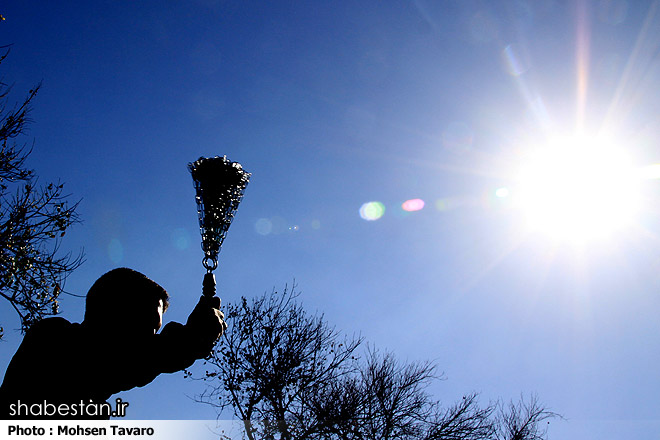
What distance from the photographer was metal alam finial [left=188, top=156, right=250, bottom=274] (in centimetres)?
338

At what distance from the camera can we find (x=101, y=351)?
2168 mm

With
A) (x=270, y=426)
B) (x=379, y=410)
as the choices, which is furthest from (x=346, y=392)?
(x=270, y=426)

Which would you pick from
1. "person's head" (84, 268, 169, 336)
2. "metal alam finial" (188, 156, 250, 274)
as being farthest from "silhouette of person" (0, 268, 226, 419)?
"metal alam finial" (188, 156, 250, 274)

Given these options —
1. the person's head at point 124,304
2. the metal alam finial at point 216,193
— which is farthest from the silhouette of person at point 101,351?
the metal alam finial at point 216,193

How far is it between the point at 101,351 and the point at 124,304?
0.80 feet

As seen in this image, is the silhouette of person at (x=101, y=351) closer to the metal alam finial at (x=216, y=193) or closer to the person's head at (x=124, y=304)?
the person's head at (x=124, y=304)

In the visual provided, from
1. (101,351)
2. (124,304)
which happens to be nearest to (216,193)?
(124,304)

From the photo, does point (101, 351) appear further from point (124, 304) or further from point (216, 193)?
point (216, 193)

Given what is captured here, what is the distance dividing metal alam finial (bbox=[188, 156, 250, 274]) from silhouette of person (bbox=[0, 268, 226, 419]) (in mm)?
952

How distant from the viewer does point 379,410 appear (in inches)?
651

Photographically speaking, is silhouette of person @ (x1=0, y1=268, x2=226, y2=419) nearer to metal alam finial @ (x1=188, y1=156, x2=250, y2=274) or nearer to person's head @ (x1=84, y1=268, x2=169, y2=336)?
person's head @ (x1=84, y1=268, x2=169, y2=336)

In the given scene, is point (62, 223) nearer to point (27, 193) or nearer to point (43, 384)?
point (27, 193)

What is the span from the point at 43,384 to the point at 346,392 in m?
A: 15.6

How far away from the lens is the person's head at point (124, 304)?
7.41ft
